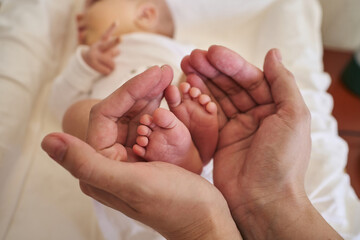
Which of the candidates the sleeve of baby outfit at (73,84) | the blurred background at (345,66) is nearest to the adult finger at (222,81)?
the sleeve of baby outfit at (73,84)

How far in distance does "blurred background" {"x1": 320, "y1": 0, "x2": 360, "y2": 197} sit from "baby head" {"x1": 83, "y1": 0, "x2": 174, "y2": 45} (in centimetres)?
70

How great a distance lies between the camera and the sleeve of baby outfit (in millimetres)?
713

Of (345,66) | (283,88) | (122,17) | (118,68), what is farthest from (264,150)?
(345,66)

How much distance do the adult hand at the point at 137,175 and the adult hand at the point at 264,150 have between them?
0.18ft

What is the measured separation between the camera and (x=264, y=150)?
0.44 m

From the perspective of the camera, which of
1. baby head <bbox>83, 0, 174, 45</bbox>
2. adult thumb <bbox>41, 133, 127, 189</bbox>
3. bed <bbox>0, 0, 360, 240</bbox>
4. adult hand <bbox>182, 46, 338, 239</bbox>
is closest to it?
adult thumb <bbox>41, 133, 127, 189</bbox>

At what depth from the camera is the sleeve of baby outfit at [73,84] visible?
2.34 ft

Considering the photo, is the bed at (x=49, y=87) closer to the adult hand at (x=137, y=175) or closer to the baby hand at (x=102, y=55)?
the baby hand at (x=102, y=55)

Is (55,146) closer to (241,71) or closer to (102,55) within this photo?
(241,71)

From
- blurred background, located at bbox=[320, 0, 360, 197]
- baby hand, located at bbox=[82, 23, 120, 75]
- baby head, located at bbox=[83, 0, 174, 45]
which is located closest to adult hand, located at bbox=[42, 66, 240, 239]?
baby hand, located at bbox=[82, 23, 120, 75]

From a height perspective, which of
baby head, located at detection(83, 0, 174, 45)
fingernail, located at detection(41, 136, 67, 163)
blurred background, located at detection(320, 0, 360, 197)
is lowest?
blurred background, located at detection(320, 0, 360, 197)

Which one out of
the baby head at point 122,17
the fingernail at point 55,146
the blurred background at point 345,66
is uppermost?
the baby head at point 122,17

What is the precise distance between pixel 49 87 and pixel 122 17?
0.91 feet

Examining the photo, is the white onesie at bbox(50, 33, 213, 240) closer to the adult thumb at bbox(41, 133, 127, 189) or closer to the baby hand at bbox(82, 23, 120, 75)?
the baby hand at bbox(82, 23, 120, 75)
